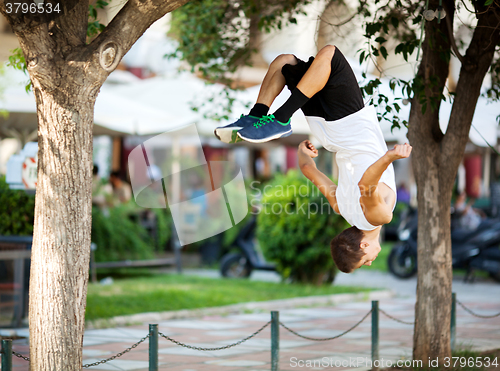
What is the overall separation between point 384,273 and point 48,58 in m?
11.3

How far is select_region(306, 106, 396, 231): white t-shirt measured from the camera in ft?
12.9

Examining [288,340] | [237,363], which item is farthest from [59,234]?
[288,340]

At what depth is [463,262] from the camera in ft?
40.8

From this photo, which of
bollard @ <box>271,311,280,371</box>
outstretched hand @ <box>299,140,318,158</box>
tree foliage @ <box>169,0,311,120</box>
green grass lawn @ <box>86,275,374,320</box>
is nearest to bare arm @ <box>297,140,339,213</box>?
outstretched hand @ <box>299,140,318,158</box>

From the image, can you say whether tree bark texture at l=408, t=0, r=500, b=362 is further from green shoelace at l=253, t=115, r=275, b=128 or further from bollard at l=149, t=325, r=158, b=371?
green shoelace at l=253, t=115, r=275, b=128

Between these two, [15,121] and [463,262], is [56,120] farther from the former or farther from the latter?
[463,262]

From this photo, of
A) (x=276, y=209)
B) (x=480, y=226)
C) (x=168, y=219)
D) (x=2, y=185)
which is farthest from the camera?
(x=168, y=219)

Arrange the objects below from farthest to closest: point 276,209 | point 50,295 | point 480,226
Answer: point 480,226 < point 276,209 < point 50,295

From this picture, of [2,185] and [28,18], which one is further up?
[28,18]

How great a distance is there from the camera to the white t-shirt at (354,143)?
3939mm

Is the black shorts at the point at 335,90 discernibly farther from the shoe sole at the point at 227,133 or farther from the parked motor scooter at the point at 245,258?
the parked motor scooter at the point at 245,258

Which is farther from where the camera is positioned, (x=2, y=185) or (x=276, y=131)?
(x=2, y=185)

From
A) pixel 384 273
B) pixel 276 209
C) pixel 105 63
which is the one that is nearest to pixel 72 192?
pixel 105 63

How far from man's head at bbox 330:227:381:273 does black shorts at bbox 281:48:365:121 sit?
972 millimetres
